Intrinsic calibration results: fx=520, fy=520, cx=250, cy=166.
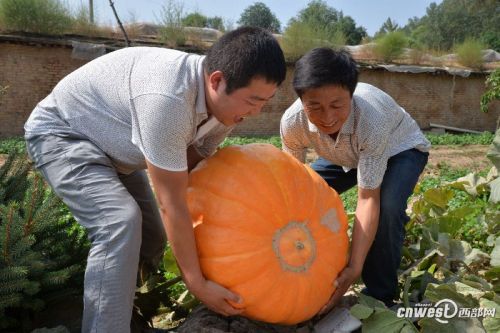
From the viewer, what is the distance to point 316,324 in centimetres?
236

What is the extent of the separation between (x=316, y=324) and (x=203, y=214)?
2.46 feet

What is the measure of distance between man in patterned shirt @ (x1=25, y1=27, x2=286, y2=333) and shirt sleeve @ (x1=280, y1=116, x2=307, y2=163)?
623 millimetres

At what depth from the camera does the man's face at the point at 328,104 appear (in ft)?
7.38

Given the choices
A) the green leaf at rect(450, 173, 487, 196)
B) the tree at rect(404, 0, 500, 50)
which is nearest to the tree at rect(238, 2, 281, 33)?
the tree at rect(404, 0, 500, 50)

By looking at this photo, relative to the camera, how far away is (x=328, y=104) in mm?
2277

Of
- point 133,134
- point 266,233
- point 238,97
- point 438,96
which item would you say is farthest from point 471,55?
point 133,134

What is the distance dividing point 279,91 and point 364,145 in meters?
13.7

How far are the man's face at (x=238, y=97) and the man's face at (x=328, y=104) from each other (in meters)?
0.41

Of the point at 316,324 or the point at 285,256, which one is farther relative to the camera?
the point at 316,324

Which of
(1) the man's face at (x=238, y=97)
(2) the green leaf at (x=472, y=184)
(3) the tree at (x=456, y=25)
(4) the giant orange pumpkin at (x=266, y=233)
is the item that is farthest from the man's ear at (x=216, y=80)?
(3) the tree at (x=456, y=25)

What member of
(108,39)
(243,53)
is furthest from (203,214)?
(108,39)

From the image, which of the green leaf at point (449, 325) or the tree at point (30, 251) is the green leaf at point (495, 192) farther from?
the tree at point (30, 251)

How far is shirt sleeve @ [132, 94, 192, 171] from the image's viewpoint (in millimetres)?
1792

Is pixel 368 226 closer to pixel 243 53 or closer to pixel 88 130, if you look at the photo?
pixel 243 53
